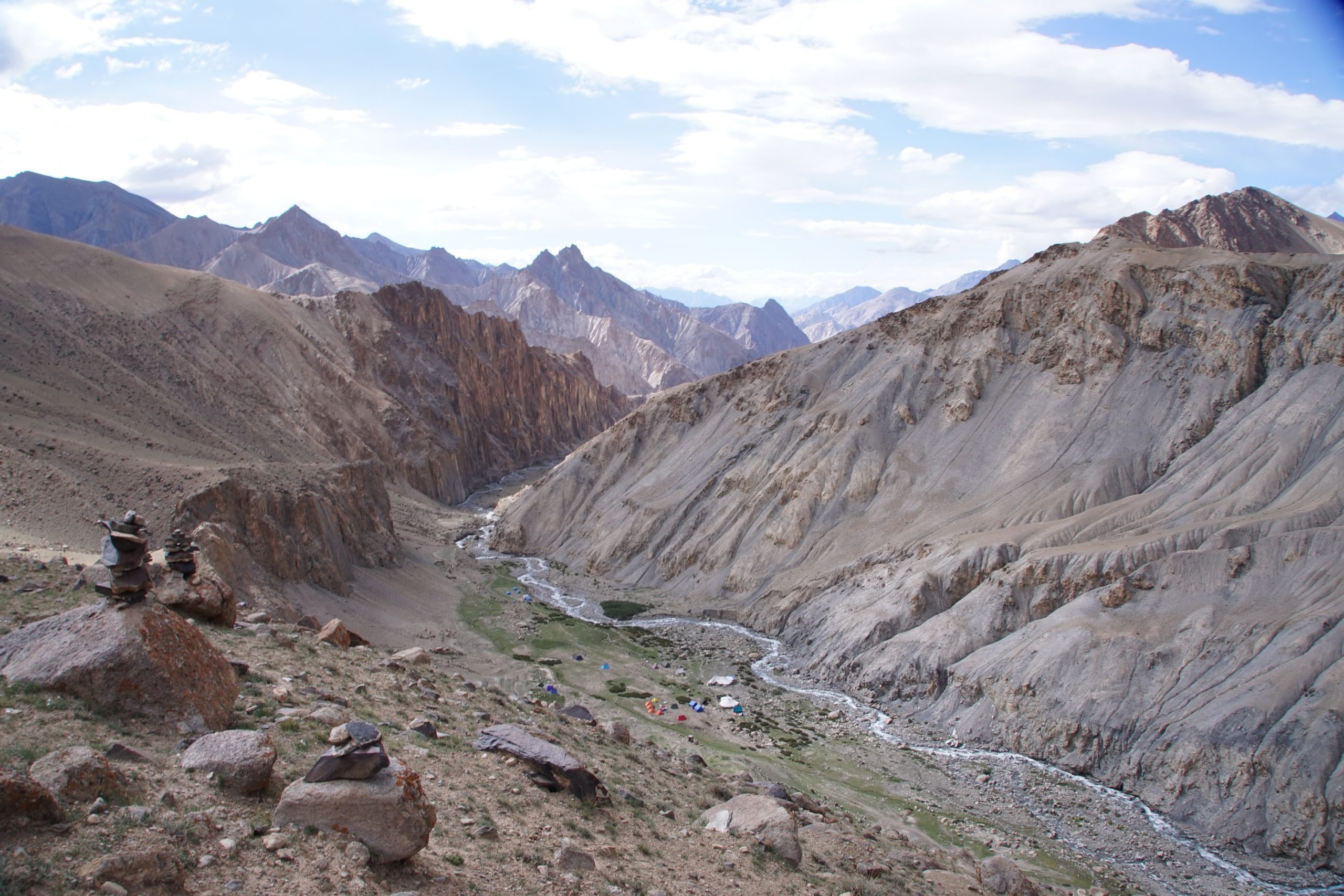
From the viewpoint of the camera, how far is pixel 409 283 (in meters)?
120

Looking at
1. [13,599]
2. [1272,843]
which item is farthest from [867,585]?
[13,599]

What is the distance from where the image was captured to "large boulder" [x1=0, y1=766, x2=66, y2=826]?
8062 mm

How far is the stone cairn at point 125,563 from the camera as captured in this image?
11906 millimetres

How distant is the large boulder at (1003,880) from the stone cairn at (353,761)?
44.6ft

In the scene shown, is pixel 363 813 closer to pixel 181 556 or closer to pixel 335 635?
pixel 181 556

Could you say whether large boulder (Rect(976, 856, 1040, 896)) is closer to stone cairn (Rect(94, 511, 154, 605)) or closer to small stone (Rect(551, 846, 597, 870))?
small stone (Rect(551, 846, 597, 870))

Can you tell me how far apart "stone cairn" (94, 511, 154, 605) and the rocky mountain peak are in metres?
89.1

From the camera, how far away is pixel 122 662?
11.6 meters

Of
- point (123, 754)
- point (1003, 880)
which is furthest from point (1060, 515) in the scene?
point (123, 754)

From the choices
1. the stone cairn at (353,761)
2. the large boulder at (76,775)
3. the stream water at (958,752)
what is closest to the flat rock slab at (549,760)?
the stone cairn at (353,761)

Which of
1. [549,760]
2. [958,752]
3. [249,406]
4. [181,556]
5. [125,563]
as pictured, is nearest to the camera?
[125,563]

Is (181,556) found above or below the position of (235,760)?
above

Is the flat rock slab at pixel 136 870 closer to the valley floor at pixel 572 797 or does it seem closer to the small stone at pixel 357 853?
the valley floor at pixel 572 797

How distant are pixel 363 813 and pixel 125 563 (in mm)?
5140
